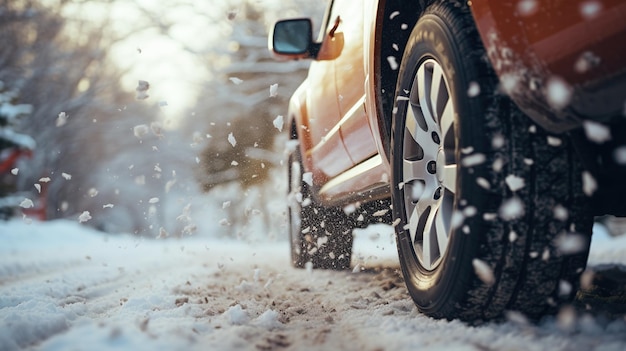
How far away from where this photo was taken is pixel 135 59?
24.5 meters

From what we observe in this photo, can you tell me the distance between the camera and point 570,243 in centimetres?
193

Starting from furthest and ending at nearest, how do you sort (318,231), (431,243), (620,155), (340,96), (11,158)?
(11,158) < (318,231) < (340,96) < (431,243) < (620,155)

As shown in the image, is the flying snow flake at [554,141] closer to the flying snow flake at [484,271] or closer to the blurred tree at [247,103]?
the flying snow flake at [484,271]

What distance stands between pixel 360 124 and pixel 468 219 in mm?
1285

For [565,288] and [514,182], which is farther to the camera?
[565,288]

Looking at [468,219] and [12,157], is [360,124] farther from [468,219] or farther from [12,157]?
[12,157]

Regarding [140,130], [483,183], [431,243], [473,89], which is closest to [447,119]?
[473,89]

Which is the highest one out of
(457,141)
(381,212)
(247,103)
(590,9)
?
(247,103)

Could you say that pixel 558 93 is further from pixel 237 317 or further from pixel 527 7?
pixel 237 317

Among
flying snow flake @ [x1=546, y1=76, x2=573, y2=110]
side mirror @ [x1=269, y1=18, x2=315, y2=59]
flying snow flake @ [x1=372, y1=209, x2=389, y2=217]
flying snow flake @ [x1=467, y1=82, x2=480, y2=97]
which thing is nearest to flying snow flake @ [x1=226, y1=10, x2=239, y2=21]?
side mirror @ [x1=269, y1=18, x2=315, y2=59]

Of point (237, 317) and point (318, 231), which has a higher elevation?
point (318, 231)

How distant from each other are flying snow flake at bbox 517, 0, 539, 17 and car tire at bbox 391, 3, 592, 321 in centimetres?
29

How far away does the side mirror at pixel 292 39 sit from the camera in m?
3.95

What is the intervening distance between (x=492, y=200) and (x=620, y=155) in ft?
1.21
